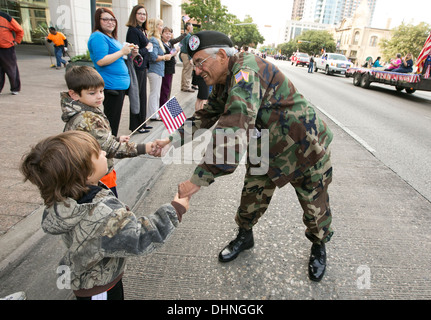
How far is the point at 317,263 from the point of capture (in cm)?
220

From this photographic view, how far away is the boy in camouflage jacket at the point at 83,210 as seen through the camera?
3.88 feet

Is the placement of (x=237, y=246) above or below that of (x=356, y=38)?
below

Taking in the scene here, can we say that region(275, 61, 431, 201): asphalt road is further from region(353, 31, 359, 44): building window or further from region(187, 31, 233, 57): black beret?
region(353, 31, 359, 44): building window

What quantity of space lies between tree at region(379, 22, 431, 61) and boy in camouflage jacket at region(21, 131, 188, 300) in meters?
46.3

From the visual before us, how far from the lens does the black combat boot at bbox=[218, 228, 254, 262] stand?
2.29m

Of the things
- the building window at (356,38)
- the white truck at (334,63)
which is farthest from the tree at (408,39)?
the building window at (356,38)

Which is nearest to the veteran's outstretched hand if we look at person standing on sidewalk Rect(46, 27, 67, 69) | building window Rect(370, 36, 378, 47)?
person standing on sidewalk Rect(46, 27, 67, 69)

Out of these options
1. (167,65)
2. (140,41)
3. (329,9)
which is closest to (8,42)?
(167,65)

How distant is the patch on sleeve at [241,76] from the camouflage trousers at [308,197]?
82 centimetres

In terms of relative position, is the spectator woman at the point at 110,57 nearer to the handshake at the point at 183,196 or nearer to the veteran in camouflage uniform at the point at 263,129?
the veteran in camouflage uniform at the point at 263,129

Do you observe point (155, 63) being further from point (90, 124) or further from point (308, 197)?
point (308, 197)

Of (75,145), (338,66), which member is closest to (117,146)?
(75,145)

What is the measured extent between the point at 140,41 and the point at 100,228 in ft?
14.3

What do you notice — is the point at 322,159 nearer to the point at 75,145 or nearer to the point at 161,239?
the point at 161,239
